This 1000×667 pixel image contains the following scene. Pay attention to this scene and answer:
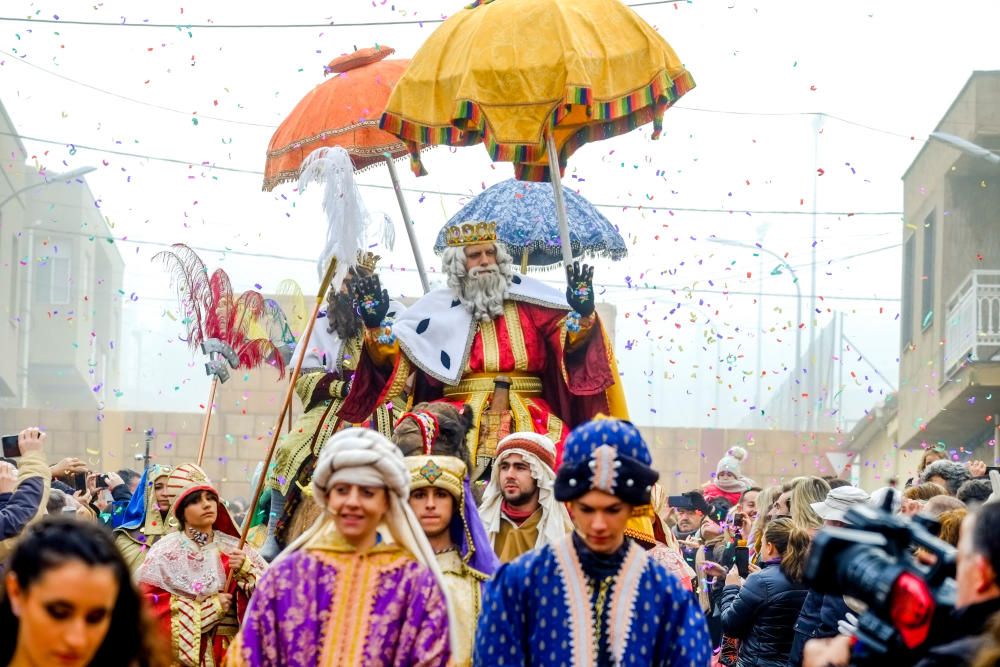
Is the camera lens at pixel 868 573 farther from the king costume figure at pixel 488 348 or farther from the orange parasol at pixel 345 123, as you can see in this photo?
the orange parasol at pixel 345 123

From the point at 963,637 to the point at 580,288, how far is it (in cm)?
560

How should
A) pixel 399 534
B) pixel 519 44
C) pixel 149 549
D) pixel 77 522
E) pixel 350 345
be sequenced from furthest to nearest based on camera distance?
pixel 350 345 → pixel 519 44 → pixel 149 549 → pixel 399 534 → pixel 77 522

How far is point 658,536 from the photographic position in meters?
8.78

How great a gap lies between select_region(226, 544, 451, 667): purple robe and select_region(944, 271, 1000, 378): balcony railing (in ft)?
66.4

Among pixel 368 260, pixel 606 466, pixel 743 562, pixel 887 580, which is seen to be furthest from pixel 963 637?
pixel 368 260

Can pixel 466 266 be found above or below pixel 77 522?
above

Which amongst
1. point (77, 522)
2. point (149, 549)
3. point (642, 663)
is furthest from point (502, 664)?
point (149, 549)

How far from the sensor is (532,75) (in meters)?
9.66

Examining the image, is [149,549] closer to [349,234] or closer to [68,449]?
[349,234]

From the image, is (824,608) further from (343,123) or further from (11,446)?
(343,123)

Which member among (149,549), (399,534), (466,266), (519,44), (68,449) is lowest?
(68,449)

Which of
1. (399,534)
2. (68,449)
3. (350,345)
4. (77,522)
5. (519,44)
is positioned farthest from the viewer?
(68,449)

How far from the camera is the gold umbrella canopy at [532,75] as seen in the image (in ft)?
31.7

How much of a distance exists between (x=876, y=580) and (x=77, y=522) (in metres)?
1.97
